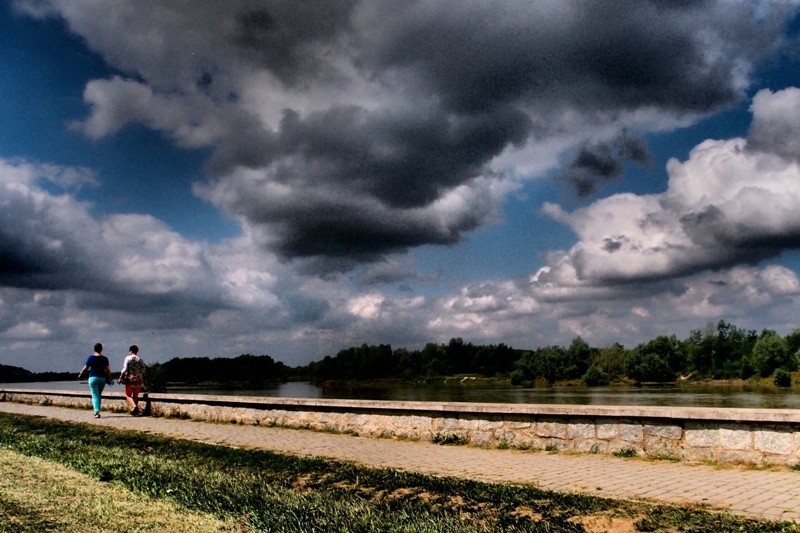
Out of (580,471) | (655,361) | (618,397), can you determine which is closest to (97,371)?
(580,471)

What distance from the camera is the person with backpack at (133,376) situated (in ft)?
50.0

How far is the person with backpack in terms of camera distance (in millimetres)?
15227

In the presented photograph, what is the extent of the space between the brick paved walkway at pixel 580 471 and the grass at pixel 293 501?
1.67 feet

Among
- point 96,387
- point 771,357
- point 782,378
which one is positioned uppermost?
point 96,387

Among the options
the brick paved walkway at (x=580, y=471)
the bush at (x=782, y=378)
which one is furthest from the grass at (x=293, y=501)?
the bush at (x=782, y=378)

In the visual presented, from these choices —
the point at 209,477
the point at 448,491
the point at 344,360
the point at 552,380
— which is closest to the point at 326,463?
the point at 209,477

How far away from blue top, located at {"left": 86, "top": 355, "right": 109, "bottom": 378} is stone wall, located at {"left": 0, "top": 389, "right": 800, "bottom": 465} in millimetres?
5186

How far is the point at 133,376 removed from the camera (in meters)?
15.3

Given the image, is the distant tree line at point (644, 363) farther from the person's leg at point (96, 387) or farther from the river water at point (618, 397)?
the person's leg at point (96, 387)

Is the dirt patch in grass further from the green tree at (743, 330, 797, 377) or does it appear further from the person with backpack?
the green tree at (743, 330, 797, 377)

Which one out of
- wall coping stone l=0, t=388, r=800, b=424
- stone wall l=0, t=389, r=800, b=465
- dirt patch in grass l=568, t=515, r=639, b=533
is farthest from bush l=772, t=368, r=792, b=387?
dirt patch in grass l=568, t=515, r=639, b=533

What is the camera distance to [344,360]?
385ft

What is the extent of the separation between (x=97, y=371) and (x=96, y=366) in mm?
135

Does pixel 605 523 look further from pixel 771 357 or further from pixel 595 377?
pixel 771 357
